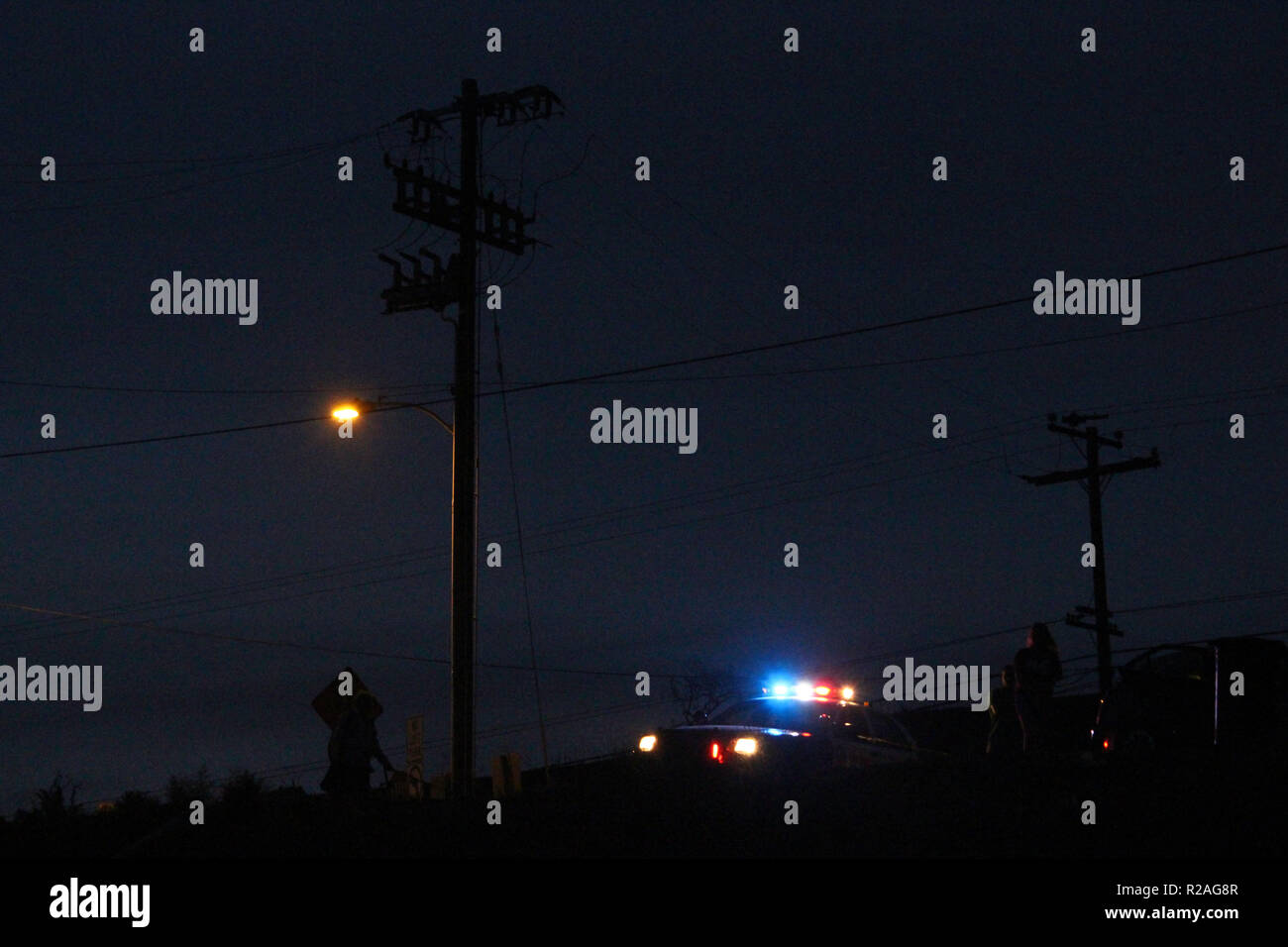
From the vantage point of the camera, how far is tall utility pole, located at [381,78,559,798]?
25047mm

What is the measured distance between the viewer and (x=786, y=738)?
17828mm

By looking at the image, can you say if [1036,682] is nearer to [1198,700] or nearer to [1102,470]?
[1198,700]

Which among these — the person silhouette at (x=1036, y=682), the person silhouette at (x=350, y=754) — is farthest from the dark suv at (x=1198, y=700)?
the person silhouette at (x=350, y=754)

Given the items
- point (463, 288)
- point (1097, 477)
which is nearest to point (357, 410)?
point (463, 288)

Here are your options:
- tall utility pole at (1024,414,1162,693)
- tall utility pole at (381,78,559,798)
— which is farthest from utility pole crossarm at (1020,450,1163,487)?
tall utility pole at (381,78,559,798)

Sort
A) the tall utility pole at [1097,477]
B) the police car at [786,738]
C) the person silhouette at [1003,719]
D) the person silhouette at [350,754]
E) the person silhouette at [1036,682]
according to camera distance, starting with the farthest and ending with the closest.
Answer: the tall utility pole at [1097,477] < the person silhouette at [1003,719] < the person silhouette at [1036,682] < the person silhouette at [350,754] < the police car at [786,738]

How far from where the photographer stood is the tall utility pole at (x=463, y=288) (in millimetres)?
25047

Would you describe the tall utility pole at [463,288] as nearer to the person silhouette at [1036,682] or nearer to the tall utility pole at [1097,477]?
the person silhouette at [1036,682]

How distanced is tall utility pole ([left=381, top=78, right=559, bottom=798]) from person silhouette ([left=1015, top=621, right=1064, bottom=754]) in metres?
8.20

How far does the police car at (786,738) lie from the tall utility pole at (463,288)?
6.11 m

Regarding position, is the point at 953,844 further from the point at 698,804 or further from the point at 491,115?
the point at 491,115
